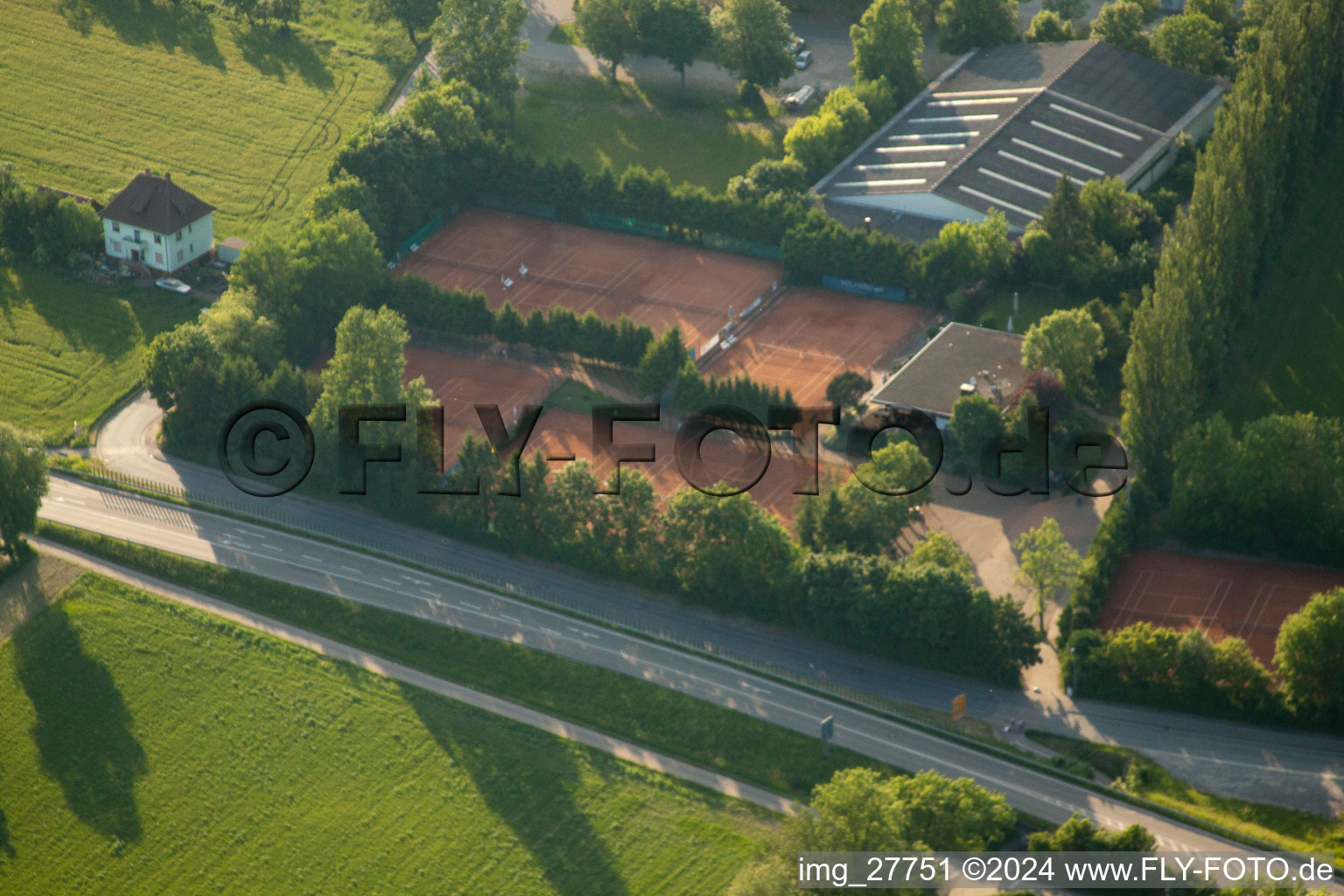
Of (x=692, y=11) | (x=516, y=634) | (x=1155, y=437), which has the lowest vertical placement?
(x=516, y=634)

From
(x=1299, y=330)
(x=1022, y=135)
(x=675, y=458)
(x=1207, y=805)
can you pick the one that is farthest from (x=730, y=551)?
(x=1022, y=135)

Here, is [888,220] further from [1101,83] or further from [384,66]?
[384,66]

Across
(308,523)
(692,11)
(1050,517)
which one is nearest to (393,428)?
(308,523)

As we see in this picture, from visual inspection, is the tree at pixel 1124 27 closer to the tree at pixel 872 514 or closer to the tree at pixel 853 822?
the tree at pixel 872 514

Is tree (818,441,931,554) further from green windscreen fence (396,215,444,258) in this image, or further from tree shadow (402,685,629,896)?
green windscreen fence (396,215,444,258)

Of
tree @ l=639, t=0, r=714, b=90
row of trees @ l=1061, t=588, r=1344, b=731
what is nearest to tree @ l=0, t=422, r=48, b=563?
row of trees @ l=1061, t=588, r=1344, b=731
